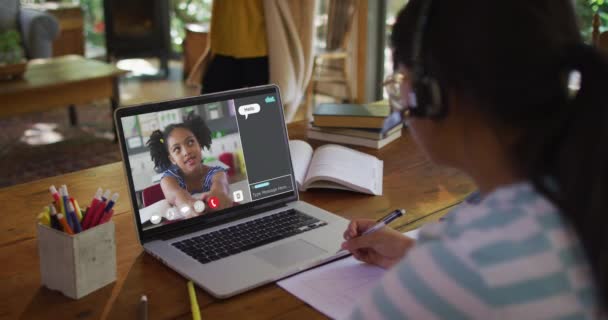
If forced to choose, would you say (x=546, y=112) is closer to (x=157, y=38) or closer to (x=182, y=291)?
(x=182, y=291)

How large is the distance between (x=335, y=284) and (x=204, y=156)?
0.36m

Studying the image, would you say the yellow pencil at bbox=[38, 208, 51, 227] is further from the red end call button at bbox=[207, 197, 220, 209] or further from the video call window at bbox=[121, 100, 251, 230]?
the red end call button at bbox=[207, 197, 220, 209]

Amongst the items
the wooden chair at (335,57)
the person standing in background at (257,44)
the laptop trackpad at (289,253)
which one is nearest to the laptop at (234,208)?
the laptop trackpad at (289,253)

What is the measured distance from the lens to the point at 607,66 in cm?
65

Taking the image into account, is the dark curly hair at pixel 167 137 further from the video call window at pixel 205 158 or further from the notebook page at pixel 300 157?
the notebook page at pixel 300 157

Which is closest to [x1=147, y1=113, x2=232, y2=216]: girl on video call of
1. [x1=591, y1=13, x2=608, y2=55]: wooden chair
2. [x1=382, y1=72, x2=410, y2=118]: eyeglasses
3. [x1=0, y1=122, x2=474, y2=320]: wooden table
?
[x1=0, y1=122, x2=474, y2=320]: wooden table

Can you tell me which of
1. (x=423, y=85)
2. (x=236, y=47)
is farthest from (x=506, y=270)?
(x=236, y=47)

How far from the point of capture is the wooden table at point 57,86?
3627 millimetres

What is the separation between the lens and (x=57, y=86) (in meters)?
3.76

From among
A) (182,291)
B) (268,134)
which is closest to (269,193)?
(268,134)

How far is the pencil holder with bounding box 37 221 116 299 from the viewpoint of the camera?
1031 mm

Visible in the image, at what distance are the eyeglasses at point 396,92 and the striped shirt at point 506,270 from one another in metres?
0.22

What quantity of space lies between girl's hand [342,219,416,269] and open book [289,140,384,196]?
317 mm

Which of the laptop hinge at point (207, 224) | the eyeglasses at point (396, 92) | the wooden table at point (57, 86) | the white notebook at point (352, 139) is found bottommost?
the wooden table at point (57, 86)
